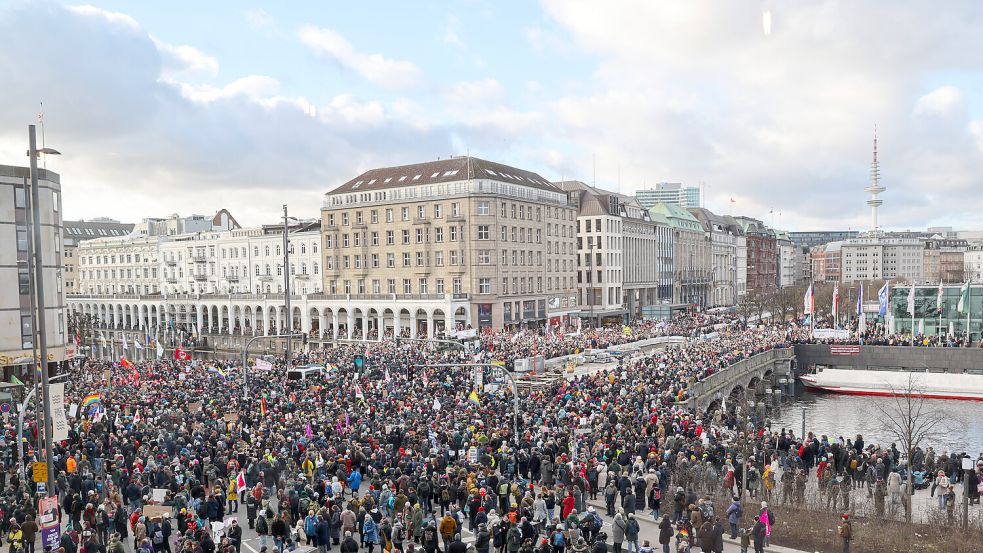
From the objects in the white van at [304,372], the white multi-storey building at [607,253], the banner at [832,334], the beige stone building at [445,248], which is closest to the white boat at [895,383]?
the banner at [832,334]

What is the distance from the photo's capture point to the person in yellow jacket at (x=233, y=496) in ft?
74.1

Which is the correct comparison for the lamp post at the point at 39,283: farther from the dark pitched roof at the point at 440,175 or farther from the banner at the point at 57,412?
the dark pitched roof at the point at 440,175

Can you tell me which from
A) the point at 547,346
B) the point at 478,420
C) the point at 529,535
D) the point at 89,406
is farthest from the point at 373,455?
the point at 547,346

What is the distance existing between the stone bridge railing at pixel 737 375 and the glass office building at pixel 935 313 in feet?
47.2

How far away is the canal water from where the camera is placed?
151 feet

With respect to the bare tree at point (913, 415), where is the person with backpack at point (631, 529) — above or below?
above

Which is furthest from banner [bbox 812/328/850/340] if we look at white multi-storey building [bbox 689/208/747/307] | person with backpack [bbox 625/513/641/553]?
white multi-storey building [bbox 689/208/747/307]

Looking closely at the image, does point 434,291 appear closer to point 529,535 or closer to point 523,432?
point 523,432

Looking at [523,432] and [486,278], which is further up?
[486,278]

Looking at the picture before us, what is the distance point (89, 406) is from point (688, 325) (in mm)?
60612

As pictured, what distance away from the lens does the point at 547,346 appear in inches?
2317

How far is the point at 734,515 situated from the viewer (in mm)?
20469

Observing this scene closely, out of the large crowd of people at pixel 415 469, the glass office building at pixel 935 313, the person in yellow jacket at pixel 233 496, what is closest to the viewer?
the large crowd of people at pixel 415 469

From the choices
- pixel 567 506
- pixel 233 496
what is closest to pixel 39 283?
pixel 233 496
